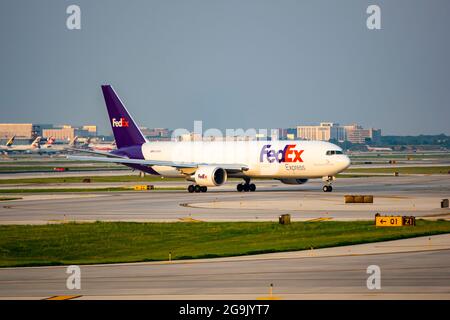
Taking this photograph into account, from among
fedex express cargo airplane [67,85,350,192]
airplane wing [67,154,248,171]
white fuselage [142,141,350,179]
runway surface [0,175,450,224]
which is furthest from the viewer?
airplane wing [67,154,248,171]

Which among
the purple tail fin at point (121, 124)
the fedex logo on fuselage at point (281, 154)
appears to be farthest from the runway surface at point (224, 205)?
the purple tail fin at point (121, 124)

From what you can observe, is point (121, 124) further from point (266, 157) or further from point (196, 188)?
point (266, 157)

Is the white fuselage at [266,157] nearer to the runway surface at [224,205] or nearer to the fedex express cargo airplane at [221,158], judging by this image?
the fedex express cargo airplane at [221,158]

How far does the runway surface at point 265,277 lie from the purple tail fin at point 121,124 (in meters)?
59.6

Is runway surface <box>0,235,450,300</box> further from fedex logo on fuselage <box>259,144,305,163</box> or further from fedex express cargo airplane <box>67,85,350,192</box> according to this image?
fedex logo on fuselage <box>259,144,305,163</box>

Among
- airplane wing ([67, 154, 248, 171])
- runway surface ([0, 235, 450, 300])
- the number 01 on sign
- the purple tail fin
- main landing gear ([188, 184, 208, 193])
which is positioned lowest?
runway surface ([0, 235, 450, 300])

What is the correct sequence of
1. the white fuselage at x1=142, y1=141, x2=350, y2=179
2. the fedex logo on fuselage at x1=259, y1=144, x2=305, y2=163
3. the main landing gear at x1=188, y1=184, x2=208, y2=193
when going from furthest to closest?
1. the main landing gear at x1=188, y1=184, x2=208, y2=193
2. the fedex logo on fuselage at x1=259, y1=144, x2=305, y2=163
3. the white fuselage at x1=142, y1=141, x2=350, y2=179

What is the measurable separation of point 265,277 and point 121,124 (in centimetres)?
6736

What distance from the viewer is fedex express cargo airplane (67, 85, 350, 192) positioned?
8119 cm

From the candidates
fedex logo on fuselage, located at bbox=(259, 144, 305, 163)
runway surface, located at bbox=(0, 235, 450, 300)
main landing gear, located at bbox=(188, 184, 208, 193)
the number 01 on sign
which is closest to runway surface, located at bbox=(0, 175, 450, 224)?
main landing gear, located at bbox=(188, 184, 208, 193)
